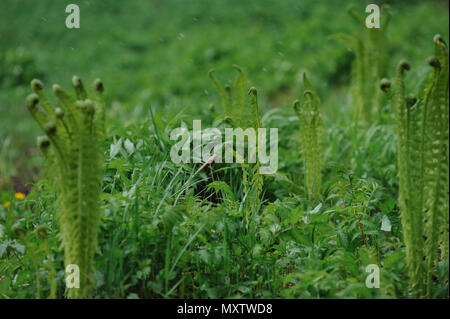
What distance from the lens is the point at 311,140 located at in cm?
217

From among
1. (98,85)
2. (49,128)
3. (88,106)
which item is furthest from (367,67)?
(49,128)

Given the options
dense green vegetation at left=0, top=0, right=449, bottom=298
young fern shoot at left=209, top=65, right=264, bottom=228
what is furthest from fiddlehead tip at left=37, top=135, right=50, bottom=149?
young fern shoot at left=209, top=65, right=264, bottom=228

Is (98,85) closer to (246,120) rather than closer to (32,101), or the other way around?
(32,101)

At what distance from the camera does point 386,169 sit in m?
2.56

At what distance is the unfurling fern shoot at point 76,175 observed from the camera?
1.34 metres

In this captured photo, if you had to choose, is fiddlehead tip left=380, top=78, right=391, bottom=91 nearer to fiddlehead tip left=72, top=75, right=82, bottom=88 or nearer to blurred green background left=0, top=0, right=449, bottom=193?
fiddlehead tip left=72, top=75, right=82, bottom=88

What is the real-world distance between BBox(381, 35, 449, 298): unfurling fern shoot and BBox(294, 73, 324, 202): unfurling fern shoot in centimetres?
72

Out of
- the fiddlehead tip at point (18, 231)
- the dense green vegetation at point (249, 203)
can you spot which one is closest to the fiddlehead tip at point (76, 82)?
the dense green vegetation at point (249, 203)
